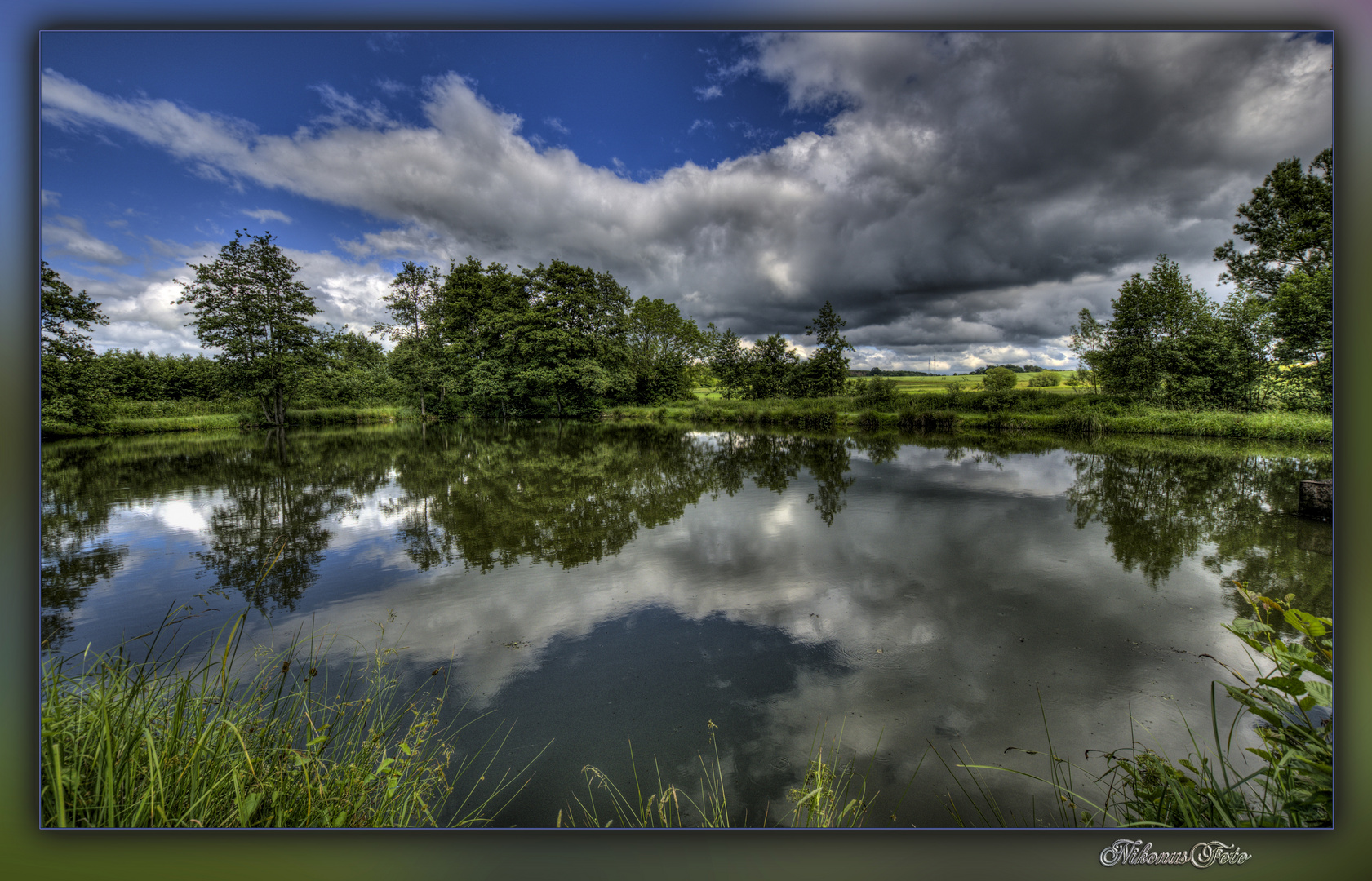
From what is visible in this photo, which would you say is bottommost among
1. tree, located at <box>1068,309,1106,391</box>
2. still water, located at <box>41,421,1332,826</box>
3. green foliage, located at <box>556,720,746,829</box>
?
green foliage, located at <box>556,720,746,829</box>

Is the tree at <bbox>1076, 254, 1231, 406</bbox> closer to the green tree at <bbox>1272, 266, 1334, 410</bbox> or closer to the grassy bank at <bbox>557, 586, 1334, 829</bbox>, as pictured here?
the green tree at <bbox>1272, 266, 1334, 410</bbox>

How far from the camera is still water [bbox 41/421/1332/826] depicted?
2.35 m

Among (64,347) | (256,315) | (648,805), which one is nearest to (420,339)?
(256,315)

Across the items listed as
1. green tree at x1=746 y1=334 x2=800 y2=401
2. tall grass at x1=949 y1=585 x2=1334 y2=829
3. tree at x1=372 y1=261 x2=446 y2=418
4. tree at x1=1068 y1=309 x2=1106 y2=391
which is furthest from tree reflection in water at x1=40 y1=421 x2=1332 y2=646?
tree at x1=372 y1=261 x2=446 y2=418

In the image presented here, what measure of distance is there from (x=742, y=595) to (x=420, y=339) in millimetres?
23858

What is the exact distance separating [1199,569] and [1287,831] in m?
4.25

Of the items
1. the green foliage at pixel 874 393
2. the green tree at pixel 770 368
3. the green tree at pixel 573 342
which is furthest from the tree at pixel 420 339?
the green foliage at pixel 874 393

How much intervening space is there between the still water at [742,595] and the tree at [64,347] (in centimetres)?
50

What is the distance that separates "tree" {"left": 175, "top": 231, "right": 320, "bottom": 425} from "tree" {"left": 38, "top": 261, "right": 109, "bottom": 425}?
821 mm

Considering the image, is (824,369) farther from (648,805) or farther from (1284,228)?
(648,805)

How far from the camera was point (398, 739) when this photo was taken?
2.31 m

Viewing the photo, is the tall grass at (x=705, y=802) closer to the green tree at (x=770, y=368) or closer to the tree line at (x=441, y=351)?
the tree line at (x=441, y=351)

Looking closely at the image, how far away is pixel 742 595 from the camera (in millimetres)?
4086

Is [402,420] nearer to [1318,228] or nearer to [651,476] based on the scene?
[651,476]
